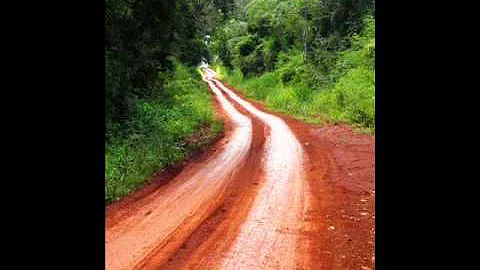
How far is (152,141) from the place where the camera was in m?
12.2

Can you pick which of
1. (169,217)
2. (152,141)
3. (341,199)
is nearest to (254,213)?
(169,217)

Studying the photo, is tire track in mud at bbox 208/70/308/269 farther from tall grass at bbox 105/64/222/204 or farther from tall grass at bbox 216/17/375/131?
tall grass at bbox 216/17/375/131

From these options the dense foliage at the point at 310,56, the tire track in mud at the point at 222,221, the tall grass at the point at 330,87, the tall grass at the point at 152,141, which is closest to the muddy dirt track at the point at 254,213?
the tire track in mud at the point at 222,221

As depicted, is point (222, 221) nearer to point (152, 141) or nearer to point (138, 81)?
point (152, 141)

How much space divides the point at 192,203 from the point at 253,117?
13.6 m

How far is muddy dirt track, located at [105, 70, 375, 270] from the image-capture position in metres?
5.67

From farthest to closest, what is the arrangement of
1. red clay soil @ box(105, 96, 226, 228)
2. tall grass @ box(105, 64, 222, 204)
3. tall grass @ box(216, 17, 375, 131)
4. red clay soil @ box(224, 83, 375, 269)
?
tall grass @ box(216, 17, 375, 131) < tall grass @ box(105, 64, 222, 204) < red clay soil @ box(105, 96, 226, 228) < red clay soil @ box(224, 83, 375, 269)

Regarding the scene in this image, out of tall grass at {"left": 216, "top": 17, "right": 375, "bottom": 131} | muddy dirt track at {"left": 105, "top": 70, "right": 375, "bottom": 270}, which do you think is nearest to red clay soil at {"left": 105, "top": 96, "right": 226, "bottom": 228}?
muddy dirt track at {"left": 105, "top": 70, "right": 375, "bottom": 270}

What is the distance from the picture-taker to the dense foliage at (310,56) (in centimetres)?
1975

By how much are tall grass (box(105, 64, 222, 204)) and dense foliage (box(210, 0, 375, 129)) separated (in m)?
5.12
